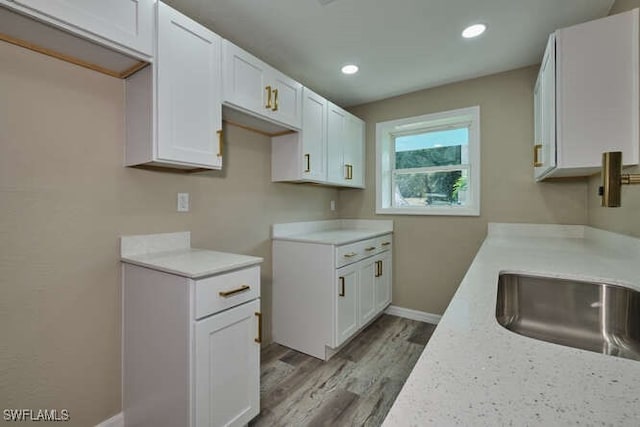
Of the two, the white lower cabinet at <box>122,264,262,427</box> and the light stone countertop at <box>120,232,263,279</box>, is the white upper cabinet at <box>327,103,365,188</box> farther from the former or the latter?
the white lower cabinet at <box>122,264,262,427</box>

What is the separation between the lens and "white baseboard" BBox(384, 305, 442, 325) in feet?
9.91

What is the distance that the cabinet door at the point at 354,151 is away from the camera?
10.1 feet

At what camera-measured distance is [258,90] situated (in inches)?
77.4

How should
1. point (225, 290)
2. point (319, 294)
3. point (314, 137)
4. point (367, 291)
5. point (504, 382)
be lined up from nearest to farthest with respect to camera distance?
1. point (504, 382)
2. point (225, 290)
3. point (319, 294)
4. point (314, 137)
5. point (367, 291)

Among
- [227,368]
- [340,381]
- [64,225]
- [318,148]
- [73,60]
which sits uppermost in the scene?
[73,60]

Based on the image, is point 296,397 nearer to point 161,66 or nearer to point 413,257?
point 413,257

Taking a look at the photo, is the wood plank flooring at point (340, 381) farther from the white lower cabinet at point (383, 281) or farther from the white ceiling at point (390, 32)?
the white ceiling at point (390, 32)

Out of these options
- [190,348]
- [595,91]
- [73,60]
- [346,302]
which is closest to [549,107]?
[595,91]

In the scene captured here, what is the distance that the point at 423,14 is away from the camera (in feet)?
6.01

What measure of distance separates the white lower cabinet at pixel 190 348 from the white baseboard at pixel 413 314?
79.9 inches

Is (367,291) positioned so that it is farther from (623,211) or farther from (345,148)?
(623,211)

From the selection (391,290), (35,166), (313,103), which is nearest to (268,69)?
(313,103)

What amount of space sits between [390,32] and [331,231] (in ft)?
6.30

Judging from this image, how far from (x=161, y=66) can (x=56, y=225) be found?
919mm
